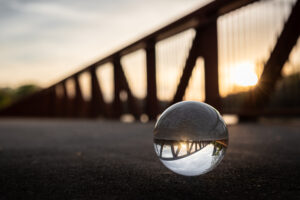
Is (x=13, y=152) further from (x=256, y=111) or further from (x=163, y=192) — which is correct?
(x=256, y=111)

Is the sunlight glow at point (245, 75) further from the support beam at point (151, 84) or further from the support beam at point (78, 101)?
the support beam at point (78, 101)

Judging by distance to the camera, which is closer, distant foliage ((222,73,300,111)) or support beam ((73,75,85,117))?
distant foliage ((222,73,300,111))

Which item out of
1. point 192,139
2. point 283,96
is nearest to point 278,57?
point 283,96

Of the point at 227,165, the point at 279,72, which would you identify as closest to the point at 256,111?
the point at 279,72

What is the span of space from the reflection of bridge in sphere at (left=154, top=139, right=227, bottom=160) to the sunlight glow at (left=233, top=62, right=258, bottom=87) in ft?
19.8

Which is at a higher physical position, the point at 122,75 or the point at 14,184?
the point at 122,75

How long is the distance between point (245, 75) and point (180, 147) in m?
6.57

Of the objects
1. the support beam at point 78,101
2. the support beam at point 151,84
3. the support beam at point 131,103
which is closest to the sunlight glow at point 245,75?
the support beam at point 151,84

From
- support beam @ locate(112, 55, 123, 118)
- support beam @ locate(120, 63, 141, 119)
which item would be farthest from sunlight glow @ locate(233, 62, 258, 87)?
support beam @ locate(112, 55, 123, 118)

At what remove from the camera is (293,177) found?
8.54 ft

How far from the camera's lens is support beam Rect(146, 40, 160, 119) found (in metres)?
11.4

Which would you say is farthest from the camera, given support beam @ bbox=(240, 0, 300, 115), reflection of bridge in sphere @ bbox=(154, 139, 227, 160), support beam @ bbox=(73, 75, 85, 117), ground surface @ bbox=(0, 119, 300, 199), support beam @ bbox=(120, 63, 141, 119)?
support beam @ bbox=(73, 75, 85, 117)

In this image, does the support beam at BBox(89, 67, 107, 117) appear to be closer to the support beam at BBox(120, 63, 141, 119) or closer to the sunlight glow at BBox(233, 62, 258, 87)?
the support beam at BBox(120, 63, 141, 119)

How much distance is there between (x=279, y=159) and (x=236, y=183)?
133 centimetres
